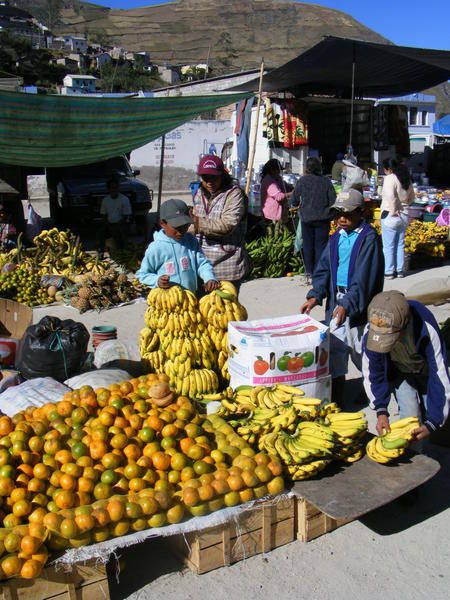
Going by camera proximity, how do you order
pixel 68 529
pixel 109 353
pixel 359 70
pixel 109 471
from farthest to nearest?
pixel 359 70, pixel 109 353, pixel 109 471, pixel 68 529

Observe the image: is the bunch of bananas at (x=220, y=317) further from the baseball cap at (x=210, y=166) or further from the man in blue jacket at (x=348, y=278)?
the baseball cap at (x=210, y=166)

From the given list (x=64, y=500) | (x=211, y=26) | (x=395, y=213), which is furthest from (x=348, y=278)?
(x=211, y=26)

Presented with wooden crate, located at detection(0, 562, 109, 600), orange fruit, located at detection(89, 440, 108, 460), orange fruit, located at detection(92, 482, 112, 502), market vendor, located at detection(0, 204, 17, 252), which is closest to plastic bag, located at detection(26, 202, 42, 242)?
market vendor, located at detection(0, 204, 17, 252)

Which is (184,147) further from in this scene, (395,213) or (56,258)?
(395,213)

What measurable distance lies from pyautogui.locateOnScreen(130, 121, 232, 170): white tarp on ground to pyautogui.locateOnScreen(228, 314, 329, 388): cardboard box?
80.7 ft

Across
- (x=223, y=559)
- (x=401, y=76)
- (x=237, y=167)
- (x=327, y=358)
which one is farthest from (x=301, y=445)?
(x=401, y=76)

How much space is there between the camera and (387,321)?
3.47m

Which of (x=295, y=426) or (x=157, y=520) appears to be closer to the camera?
(x=157, y=520)

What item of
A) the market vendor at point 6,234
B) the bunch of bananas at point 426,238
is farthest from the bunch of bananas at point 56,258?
the bunch of bananas at point 426,238

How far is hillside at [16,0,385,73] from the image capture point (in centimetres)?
14225

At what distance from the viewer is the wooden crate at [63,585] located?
9.65ft

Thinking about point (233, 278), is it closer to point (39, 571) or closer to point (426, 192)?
point (39, 571)

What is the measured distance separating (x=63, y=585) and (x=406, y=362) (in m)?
2.38

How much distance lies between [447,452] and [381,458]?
4.30ft
